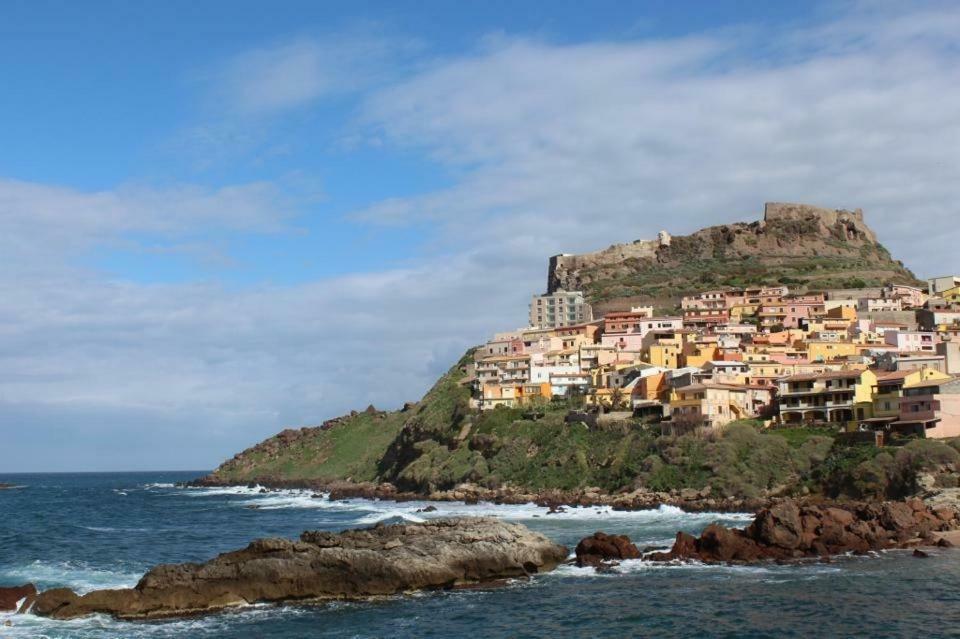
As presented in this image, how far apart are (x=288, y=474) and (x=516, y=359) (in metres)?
54.0

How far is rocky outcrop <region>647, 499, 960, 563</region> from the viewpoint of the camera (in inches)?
1670

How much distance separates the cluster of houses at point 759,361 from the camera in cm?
6925

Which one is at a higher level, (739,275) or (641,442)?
(739,275)

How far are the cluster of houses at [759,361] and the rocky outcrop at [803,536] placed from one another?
1970 centimetres

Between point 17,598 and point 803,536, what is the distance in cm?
3265

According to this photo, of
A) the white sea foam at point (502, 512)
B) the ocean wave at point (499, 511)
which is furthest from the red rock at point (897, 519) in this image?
the ocean wave at point (499, 511)

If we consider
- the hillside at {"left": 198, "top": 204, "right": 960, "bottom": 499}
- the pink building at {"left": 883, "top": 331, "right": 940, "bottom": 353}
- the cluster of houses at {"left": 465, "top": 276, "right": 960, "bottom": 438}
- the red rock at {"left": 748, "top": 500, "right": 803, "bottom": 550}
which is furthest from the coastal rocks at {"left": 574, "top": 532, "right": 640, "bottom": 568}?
the pink building at {"left": 883, "top": 331, "right": 940, "bottom": 353}

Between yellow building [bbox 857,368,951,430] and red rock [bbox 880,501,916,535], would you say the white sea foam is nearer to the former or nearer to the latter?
red rock [bbox 880,501,916,535]

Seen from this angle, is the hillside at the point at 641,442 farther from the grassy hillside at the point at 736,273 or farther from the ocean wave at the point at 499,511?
the ocean wave at the point at 499,511

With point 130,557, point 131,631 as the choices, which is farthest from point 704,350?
point 131,631

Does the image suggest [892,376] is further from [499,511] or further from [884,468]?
[499,511]

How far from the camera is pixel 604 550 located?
43000mm

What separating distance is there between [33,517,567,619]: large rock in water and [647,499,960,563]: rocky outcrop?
7.15 meters

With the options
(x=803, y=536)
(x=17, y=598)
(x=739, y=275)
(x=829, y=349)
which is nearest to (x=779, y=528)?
(x=803, y=536)
